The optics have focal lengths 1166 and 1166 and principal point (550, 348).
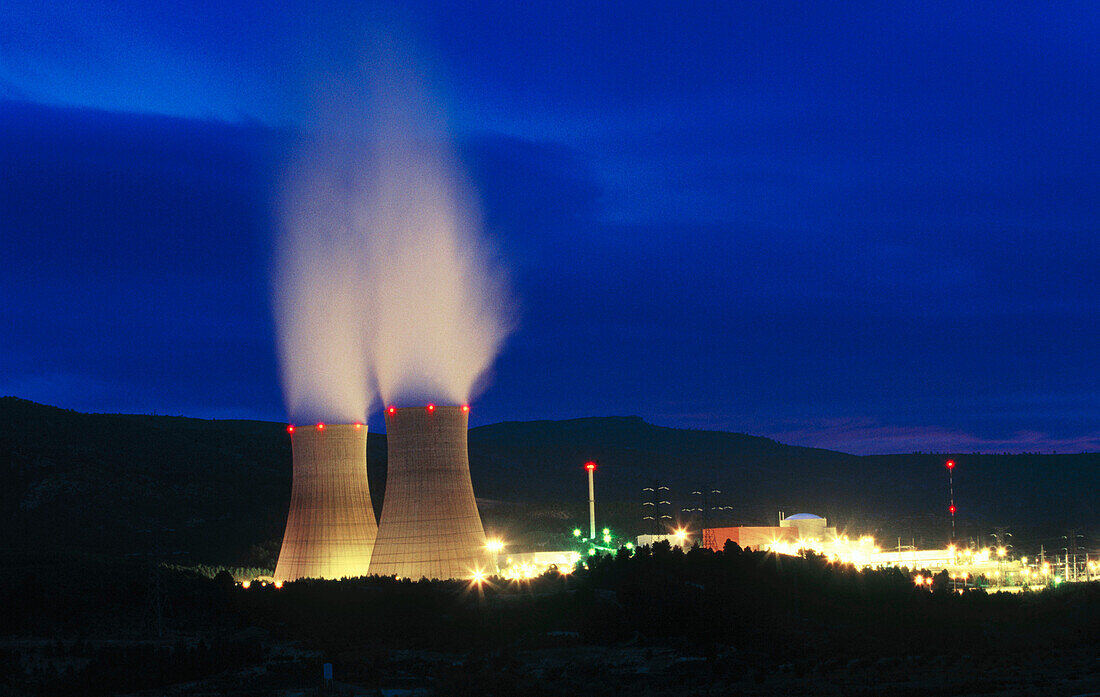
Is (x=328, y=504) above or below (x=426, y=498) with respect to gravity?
below

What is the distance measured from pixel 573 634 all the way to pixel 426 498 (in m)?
7.06

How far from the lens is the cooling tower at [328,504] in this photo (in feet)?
152

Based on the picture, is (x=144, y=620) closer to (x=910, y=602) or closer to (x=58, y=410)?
(x=910, y=602)

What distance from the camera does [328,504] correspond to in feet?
152

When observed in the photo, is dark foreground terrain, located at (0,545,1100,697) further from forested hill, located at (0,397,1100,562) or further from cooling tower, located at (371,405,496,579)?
forested hill, located at (0,397,1100,562)

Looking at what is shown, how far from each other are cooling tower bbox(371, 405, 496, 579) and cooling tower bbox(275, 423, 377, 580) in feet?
14.2

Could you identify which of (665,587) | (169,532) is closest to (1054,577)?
(665,587)

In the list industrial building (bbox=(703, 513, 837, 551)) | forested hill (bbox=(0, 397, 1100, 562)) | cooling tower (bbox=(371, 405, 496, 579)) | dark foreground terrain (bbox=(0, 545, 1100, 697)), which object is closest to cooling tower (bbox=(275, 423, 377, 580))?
dark foreground terrain (bbox=(0, 545, 1100, 697))

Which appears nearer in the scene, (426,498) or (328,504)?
(426,498)

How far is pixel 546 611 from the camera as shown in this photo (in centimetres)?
4306

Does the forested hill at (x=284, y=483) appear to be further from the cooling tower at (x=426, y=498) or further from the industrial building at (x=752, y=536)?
the industrial building at (x=752, y=536)

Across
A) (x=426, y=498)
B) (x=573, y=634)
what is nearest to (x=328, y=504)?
(x=426, y=498)

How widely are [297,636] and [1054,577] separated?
1868 inches

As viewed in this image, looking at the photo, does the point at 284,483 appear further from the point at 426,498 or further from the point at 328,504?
the point at 426,498
